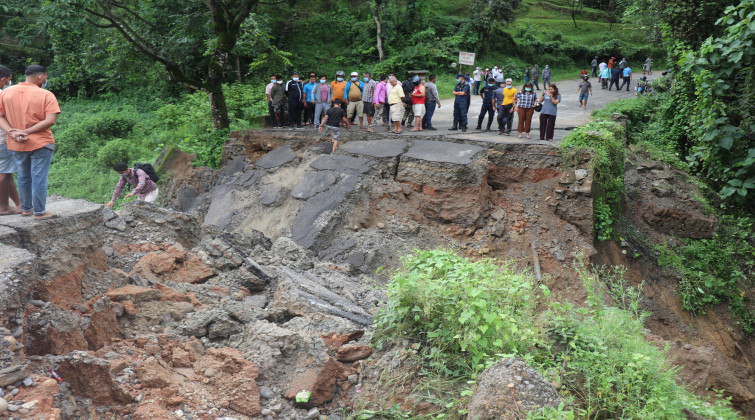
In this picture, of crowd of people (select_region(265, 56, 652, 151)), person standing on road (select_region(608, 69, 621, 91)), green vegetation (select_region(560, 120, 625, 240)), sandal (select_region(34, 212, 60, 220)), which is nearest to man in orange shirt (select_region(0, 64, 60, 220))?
sandal (select_region(34, 212, 60, 220))

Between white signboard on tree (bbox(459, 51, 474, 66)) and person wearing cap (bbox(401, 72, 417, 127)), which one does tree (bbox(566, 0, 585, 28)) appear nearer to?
white signboard on tree (bbox(459, 51, 474, 66))

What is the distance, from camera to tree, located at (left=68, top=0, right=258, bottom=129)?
12.9 m

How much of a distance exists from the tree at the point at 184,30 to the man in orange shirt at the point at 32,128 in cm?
800

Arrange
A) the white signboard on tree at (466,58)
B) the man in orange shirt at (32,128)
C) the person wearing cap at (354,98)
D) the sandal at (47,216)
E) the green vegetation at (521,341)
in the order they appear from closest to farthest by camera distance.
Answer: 1. the green vegetation at (521,341)
2. the man in orange shirt at (32,128)
3. the sandal at (47,216)
4. the person wearing cap at (354,98)
5. the white signboard on tree at (466,58)

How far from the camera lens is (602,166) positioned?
940 centimetres

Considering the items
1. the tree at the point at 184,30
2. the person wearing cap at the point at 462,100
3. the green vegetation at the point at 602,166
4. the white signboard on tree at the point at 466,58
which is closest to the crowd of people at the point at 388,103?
the person wearing cap at the point at 462,100

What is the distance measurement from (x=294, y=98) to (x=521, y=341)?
9722 mm

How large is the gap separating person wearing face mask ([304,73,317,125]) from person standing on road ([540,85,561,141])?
4959mm

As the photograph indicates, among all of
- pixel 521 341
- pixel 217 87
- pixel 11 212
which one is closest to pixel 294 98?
pixel 217 87

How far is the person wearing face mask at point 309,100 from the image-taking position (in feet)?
41.0

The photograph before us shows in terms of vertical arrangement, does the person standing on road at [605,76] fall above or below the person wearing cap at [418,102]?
above

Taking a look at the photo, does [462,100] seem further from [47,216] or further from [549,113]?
[47,216]

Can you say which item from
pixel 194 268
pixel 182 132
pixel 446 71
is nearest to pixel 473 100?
pixel 446 71

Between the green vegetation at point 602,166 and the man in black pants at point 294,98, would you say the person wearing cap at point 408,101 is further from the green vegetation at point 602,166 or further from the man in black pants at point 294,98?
the green vegetation at point 602,166
